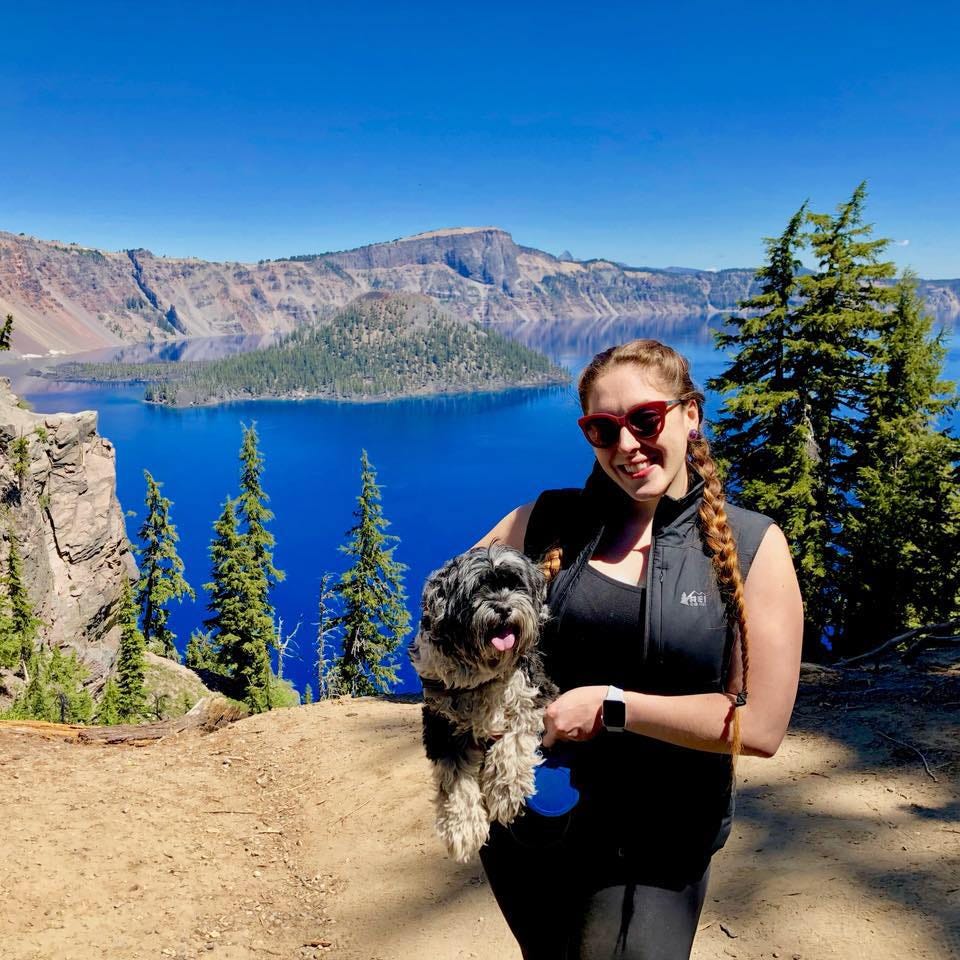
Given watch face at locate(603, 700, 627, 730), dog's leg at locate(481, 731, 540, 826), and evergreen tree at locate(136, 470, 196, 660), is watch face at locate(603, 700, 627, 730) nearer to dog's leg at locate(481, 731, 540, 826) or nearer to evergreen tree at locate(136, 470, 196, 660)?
dog's leg at locate(481, 731, 540, 826)

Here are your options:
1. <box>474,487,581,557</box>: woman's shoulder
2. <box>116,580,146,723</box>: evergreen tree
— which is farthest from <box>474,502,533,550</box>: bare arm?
<box>116,580,146,723</box>: evergreen tree

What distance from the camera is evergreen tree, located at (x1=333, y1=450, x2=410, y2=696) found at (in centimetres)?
2388

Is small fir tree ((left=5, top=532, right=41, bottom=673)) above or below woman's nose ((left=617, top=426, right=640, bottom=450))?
below

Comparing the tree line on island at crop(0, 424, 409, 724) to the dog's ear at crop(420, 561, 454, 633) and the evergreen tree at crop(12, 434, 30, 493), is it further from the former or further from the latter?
the dog's ear at crop(420, 561, 454, 633)

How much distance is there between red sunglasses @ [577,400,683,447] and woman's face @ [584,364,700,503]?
12 mm

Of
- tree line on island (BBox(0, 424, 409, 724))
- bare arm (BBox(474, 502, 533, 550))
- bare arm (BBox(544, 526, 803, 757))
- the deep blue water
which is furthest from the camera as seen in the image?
the deep blue water

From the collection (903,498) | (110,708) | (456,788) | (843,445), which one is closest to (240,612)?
(110,708)

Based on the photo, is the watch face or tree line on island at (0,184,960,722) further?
tree line on island at (0,184,960,722)

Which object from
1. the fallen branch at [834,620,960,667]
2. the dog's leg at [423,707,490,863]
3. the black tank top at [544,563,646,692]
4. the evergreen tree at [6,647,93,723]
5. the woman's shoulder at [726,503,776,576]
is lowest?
the evergreen tree at [6,647,93,723]

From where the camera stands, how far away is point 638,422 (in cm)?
191

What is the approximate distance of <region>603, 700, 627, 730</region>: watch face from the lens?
1.73 metres

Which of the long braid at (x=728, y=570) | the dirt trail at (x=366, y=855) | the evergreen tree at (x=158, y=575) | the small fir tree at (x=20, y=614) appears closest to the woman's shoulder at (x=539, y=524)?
the long braid at (x=728, y=570)

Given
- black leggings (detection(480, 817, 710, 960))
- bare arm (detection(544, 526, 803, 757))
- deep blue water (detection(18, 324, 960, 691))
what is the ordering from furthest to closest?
1. deep blue water (detection(18, 324, 960, 691))
2. black leggings (detection(480, 817, 710, 960))
3. bare arm (detection(544, 526, 803, 757))

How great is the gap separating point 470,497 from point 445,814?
251 ft
